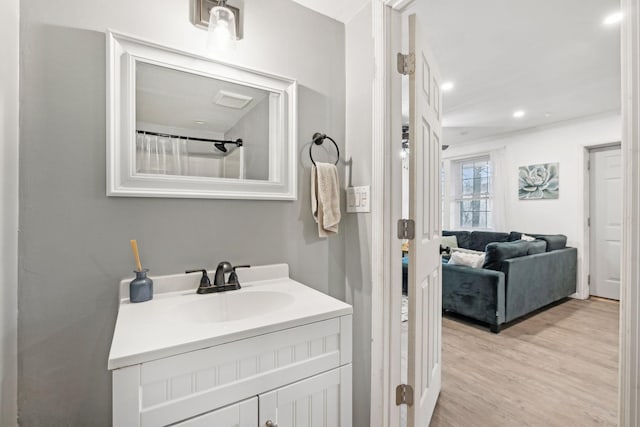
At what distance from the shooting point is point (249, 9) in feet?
4.37

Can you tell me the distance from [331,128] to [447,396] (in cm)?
183

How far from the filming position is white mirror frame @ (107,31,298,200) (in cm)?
105

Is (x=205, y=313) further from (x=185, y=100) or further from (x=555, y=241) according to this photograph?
(x=555, y=241)

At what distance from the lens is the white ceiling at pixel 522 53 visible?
6.00 feet

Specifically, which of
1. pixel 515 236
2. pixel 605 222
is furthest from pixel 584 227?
pixel 515 236

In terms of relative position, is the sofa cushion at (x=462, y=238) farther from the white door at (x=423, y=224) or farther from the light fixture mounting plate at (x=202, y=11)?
the light fixture mounting plate at (x=202, y=11)

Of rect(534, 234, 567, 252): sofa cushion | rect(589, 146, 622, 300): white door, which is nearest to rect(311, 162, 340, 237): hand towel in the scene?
rect(534, 234, 567, 252): sofa cushion

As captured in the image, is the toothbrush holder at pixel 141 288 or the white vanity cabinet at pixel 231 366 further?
the toothbrush holder at pixel 141 288

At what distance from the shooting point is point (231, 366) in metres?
0.78

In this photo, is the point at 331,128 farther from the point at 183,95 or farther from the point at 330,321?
the point at 330,321

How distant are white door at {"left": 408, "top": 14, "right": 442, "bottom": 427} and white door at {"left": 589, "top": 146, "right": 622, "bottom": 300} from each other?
3750 millimetres

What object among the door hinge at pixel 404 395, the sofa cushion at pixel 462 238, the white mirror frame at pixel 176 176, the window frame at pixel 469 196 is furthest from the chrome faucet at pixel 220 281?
the window frame at pixel 469 196

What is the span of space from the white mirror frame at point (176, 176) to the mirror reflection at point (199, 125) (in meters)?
0.03

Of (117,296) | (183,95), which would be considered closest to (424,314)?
(117,296)
